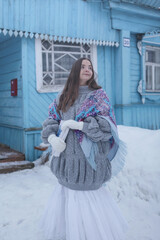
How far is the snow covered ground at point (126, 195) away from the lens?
2.99 m

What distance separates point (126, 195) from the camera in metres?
3.77

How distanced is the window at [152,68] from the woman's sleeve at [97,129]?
599 centimetres

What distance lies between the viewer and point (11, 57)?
638 cm

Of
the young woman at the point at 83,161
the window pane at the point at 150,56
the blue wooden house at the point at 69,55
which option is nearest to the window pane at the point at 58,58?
the blue wooden house at the point at 69,55

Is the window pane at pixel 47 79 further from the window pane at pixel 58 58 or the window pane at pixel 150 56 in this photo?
the window pane at pixel 150 56

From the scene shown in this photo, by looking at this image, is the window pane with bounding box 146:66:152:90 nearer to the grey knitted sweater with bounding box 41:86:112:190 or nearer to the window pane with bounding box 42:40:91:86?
the window pane with bounding box 42:40:91:86

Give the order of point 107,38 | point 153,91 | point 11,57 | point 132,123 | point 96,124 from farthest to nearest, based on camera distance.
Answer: point 153,91 < point 132,123 < point 107,38 < point 11,57 < point 96,124

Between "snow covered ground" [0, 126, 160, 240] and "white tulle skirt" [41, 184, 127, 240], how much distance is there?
38cm

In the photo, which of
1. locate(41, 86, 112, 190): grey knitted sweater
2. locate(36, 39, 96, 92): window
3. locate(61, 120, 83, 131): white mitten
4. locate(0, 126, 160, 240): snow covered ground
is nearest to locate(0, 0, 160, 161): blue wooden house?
locate(36, 39, 96, 92): window

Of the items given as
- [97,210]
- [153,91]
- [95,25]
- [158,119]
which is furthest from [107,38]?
[97,210]

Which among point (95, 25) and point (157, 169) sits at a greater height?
point (95, 25)

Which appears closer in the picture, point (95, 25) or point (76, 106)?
point (76, 106)

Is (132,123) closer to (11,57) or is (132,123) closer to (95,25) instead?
(95,25)

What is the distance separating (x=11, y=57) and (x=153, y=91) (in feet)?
14.5
